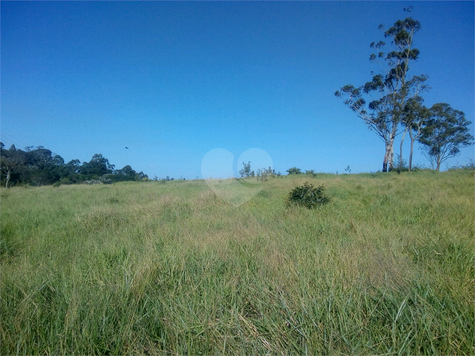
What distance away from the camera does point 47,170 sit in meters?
27.5

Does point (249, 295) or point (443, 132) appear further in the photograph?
point (443, 132)

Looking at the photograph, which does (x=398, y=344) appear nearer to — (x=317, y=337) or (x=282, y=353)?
(x=317, y=337)

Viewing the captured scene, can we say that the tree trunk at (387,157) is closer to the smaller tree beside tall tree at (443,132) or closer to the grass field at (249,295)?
the smaller tree beside tall tree at (443,132)

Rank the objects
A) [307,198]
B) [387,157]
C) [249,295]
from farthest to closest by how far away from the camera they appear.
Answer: [387,157] → [307,198] → [249,295]

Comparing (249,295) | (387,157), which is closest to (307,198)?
(249,295)

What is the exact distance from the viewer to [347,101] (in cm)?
2758

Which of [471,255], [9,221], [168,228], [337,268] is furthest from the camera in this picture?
[9,221]

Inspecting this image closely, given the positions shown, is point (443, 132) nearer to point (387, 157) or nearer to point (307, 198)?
point (387, 157)

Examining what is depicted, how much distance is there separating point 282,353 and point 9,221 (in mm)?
6746

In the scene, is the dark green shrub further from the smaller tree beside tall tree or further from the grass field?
the smaller tree beside tall tree

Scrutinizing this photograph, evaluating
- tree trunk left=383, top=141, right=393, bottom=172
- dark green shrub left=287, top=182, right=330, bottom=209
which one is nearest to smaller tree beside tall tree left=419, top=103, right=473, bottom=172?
tree trunk left=383, top=141, right=393, bottom=172

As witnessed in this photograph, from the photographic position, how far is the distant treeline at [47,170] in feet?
82.7

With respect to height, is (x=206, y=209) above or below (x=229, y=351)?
above

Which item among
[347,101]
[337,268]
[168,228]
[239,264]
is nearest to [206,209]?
[168,228]
